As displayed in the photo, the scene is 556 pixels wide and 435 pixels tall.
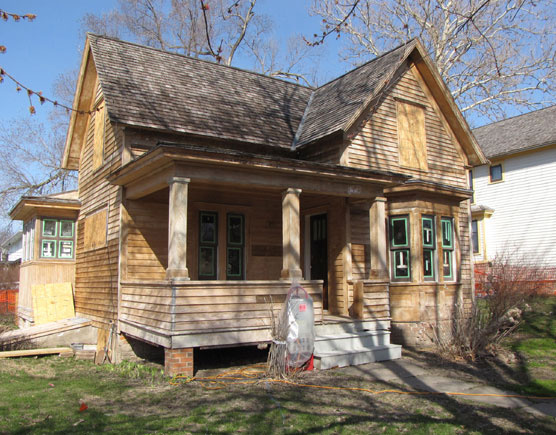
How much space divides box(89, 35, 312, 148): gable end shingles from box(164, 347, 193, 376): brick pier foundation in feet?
16.9

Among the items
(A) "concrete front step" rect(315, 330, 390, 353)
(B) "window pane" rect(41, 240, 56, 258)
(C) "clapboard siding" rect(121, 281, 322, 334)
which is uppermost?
(B) "window pane" rect(41, 240, 56, 258)

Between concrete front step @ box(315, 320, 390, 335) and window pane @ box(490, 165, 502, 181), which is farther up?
window pane @ box(490, 165, 502, 181)

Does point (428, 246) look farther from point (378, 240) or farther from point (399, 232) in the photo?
point (378, 240)

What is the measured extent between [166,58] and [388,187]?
752 cm

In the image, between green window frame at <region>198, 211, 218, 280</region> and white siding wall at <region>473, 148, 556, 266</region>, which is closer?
green window frame at <region>198, 211, 218, 280</region>

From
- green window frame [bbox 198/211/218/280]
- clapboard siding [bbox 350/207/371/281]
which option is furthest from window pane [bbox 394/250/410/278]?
green window frame [bbox 198/211/218/280]

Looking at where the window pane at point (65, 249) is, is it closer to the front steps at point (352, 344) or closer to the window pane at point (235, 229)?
the window pane at point (235, 229)

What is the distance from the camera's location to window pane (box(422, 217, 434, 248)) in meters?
12.7

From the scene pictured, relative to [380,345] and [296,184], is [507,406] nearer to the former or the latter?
[380,345]

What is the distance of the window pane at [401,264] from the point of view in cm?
1253

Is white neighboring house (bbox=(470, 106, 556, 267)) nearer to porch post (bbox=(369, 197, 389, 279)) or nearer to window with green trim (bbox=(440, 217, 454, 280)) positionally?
window with green trim (bbox=(440, 217, 454, 280))

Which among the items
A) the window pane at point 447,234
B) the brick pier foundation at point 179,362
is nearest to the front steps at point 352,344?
the brick pier foundation at point 179,362

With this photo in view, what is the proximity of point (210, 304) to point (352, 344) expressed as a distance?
3040mm

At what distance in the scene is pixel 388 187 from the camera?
38.7 feet
